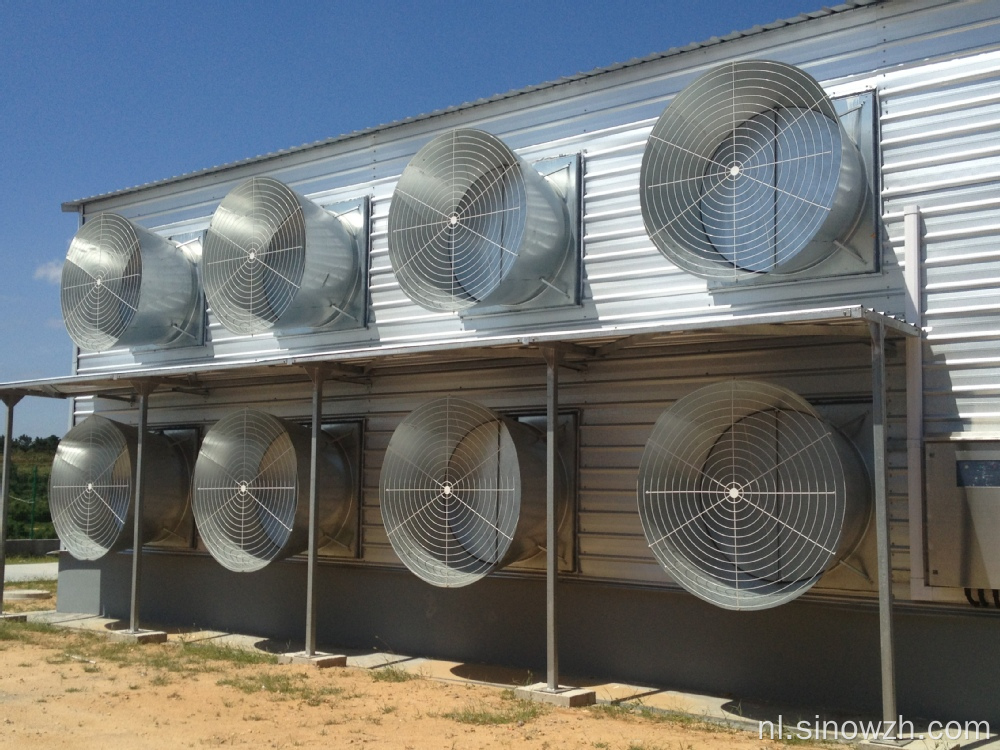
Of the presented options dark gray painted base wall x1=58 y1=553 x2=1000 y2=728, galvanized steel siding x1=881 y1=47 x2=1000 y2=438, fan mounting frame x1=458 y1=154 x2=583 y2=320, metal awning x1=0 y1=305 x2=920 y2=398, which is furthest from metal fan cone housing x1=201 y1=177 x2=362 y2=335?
galvanized steel siding x1=881 y1=47 x2=1000 y2=438

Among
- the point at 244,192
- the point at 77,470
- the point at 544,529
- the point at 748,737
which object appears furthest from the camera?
the point at 77,470

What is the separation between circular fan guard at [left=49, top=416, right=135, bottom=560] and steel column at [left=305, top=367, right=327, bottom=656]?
328 centimetres

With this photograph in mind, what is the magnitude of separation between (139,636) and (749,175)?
7.90m

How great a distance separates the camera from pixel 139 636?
10.9 meters

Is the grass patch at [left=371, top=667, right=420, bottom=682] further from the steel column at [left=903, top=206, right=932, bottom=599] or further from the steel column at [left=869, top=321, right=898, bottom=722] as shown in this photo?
the steel column at [left=903, top=206, right=932, bottom=599]

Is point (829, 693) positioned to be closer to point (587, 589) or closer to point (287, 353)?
point (587, 589)

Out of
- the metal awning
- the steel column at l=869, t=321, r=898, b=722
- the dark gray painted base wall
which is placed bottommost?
the dark gray painted base wall

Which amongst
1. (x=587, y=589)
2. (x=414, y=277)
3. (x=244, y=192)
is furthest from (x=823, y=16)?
(x=244, y=192)

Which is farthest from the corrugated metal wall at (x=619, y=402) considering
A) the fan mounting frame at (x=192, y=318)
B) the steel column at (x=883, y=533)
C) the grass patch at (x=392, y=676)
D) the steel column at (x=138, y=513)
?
the fan mounting frame at (x=192, y=318)

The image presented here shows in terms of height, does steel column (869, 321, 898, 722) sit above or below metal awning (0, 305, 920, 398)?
below

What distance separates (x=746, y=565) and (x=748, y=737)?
1581 millimetres

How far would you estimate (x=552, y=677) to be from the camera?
7.97 meters

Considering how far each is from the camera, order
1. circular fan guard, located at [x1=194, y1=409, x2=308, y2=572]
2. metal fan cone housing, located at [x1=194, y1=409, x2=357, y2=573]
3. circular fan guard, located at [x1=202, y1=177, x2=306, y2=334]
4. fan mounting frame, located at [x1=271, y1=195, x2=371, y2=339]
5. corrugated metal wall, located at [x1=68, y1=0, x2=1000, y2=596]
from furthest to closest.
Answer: circular fan guard, located at [x1=202, y1=177, x2=306, y2=334], fan mounting frame, located at [x1=271, y1=195, x2=371, y2=339], circular fan guard, located at [x1=194, y1=409, x2=308, y2=572], metal fan cone housing, located at [x1=194, y1=409, x2=357, y2=573], corrugated metal wall, located at [x1=68, y1=0, x2=1000, y2=596]

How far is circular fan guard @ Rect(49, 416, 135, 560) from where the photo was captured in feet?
39.3
